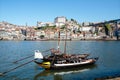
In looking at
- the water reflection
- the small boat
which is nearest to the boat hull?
the small boat

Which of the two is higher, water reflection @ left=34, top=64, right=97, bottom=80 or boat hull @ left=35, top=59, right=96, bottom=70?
boat hull @ left=35, top=59, right=96, bottom=70

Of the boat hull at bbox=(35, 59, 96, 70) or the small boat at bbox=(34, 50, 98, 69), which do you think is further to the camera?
the small boat at bbox=(34, 50, 98, 69)

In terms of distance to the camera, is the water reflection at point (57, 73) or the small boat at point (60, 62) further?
the small boat at point (60, 62)

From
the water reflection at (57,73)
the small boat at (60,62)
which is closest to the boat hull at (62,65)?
the small boat at (60,62)

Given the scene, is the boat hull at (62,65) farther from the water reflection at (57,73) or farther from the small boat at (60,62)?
the water reflection at (57,73)

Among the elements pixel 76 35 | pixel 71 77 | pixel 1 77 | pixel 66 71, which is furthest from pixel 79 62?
pixel 76 35

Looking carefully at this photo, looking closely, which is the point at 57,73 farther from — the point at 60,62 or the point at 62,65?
the point at 60,62

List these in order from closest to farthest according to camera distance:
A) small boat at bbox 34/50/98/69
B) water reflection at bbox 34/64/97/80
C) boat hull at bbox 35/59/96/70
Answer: water reflection at bbox 34/64/97/80
boat hull at bbox 35/59/96/70
small boat at bbox 34/50/98/69

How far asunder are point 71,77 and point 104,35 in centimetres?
16852

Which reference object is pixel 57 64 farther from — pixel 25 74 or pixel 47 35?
pixel 47 35

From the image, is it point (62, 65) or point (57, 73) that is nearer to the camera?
point (57, 73)

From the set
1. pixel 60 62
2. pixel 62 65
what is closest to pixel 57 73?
pixel 62 65

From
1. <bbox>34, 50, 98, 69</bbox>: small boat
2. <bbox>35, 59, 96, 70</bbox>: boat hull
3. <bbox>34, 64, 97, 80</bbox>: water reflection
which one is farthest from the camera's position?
<bbox>34, 50, 98, 69</bbox>: small boat

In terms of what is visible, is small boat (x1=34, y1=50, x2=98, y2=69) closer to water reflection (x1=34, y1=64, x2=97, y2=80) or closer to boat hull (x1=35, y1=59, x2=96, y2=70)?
boat hull (x1=35, y1=59, x2=96, y2=70)
